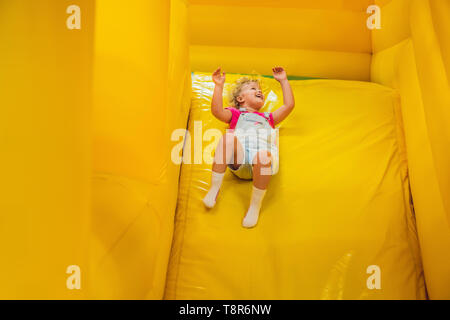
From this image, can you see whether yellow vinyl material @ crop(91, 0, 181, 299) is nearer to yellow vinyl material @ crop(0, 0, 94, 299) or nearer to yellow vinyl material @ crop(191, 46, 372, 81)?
yellow vinyl material @ crop(0, 0, 94, 299)

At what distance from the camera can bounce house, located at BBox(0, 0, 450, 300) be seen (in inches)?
21.9

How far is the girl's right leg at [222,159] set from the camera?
117cm

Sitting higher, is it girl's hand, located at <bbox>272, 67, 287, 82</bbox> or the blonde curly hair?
girl's hand, located at <bbox>272, 67, 287, 82</bbox>

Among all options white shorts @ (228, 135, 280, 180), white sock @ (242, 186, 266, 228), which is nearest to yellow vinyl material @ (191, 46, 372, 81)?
white shorts @ (228, 135, 280, 180)

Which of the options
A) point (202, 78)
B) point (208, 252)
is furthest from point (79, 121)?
point (202, 78)

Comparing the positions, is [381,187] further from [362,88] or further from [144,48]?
[144,48]

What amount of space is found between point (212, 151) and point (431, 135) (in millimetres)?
800

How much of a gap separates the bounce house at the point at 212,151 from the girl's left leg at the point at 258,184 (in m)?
0.04

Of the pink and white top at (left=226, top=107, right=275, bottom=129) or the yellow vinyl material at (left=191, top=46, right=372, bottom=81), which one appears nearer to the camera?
the pink and white top at (left=226, top=107, right=275, bottom=129)

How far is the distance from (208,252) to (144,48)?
25.7 inches

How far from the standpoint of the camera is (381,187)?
1.21 m

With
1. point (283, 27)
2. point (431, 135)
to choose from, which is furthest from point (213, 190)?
point (283, 27)

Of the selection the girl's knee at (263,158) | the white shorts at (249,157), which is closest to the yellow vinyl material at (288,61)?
the white shorts at (249,157)

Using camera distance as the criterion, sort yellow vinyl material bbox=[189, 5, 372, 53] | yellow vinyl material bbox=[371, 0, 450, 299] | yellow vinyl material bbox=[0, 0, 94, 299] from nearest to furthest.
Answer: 1. yellow vinyl material bbox=[0, 0, 94, 299]
2. yellow vinyl material bbox=[371, 0, 450, 299]
3. yellow vinyl material bbox=[189, 5, 372, 53]
